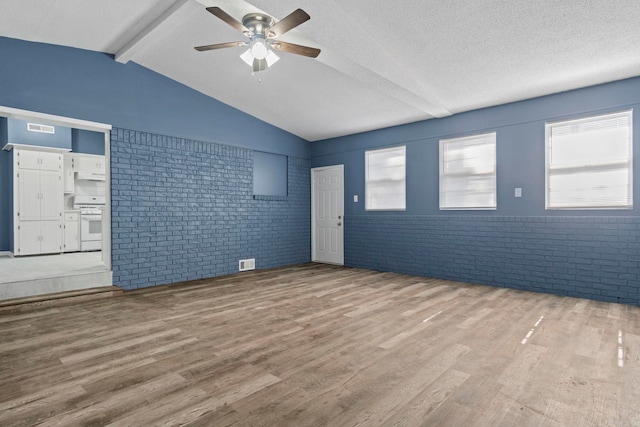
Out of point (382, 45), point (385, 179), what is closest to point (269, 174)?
point (385, 179)

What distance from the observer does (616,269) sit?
4355mm

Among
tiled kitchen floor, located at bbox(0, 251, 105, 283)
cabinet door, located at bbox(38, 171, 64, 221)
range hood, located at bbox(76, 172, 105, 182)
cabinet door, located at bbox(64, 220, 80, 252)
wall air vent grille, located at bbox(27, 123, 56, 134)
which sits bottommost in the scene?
tiled kitchen floor, located at bbox(0, 251, 105, 283)

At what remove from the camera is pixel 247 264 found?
6.67m

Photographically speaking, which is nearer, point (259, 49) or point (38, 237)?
point (259, 49)

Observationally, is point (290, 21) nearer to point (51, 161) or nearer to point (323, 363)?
point (323, 363)

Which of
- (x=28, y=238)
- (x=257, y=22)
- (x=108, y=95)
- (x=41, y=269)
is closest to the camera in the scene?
(x=257, y=22)

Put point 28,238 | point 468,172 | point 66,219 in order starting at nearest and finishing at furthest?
point 468,172
point 28,238
point 66,219

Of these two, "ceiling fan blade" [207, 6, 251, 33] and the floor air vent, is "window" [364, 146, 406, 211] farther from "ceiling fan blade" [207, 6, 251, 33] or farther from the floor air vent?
"ceiling fan blade" [207, 6, 251, 33]

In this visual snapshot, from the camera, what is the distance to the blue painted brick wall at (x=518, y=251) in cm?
436

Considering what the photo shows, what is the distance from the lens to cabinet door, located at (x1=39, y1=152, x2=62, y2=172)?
25.2 ft

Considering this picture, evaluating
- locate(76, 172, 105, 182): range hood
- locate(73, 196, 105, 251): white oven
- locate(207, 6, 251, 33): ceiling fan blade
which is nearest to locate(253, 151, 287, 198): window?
locate(207, 6, 251, 33): ceiling fan blade

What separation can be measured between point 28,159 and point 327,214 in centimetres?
666

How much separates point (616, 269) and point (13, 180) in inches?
428

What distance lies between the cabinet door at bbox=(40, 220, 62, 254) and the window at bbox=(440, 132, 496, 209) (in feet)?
27.3
